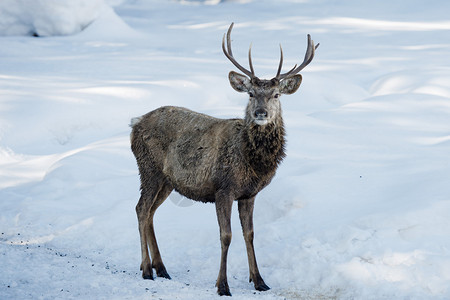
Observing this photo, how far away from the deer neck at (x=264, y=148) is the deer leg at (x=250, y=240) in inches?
21.0

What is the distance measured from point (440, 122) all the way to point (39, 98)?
862 cm

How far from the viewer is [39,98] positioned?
48.7 ft

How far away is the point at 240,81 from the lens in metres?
7.24

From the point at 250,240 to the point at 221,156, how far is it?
3.20 feet

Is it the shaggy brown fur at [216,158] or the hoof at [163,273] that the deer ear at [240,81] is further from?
the hoof at [163,273]

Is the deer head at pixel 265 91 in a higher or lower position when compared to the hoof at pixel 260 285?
higher

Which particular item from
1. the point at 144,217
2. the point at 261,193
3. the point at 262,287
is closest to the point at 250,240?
the point at 262,287

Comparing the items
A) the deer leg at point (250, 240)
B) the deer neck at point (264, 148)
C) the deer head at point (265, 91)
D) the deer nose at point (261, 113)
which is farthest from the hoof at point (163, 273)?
the deer nose at point (261, 113)

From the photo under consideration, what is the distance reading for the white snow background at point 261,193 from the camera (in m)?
6.84

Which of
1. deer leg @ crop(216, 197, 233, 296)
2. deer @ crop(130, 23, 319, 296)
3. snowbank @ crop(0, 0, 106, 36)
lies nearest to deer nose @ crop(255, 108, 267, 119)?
deer @ crop(130, 23, 319, 296)

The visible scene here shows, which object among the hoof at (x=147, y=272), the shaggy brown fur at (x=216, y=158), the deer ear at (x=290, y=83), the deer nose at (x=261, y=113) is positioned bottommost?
the hoof at (x=147, y=272)

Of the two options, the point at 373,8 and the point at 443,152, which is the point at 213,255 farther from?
the point at 373,8

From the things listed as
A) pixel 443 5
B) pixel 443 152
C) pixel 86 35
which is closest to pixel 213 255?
pixel 443 152

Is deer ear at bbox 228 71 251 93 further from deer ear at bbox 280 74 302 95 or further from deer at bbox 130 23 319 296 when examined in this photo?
deer ear at bbox 280 74 302 95
